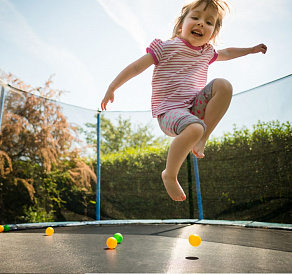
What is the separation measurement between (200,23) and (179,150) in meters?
0.59

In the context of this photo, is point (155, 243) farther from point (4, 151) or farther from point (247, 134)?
point (4, 151)

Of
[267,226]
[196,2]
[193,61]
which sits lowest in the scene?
[267,226]

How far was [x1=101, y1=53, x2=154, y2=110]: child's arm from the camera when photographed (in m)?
1.32

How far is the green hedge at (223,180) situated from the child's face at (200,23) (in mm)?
Result: 2031

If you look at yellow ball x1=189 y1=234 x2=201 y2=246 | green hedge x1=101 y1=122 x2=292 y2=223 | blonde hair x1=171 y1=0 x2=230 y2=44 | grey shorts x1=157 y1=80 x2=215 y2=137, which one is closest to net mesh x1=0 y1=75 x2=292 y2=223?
green hedge x1=101 y1=122 x2=292 y2=223

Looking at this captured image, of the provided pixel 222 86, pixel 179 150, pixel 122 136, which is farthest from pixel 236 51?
pixel 122 136

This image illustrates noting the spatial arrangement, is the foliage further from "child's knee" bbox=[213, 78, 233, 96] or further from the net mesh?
"child's knee" bbox=[213, 78, 233, 96]

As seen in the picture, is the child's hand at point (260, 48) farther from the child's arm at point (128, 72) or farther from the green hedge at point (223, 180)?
the green hedge at point (223, 180)

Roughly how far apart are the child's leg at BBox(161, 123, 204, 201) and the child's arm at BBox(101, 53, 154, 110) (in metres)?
0.39

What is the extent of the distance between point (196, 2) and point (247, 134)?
226 centimetres

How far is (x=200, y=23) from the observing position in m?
1.28

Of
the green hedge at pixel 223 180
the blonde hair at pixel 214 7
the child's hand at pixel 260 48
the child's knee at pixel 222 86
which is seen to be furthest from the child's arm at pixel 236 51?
the green hedge at pixel 223 180

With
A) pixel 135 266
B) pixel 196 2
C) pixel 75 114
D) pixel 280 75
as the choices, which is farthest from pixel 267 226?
pixel 75 114

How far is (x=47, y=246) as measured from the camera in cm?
194
